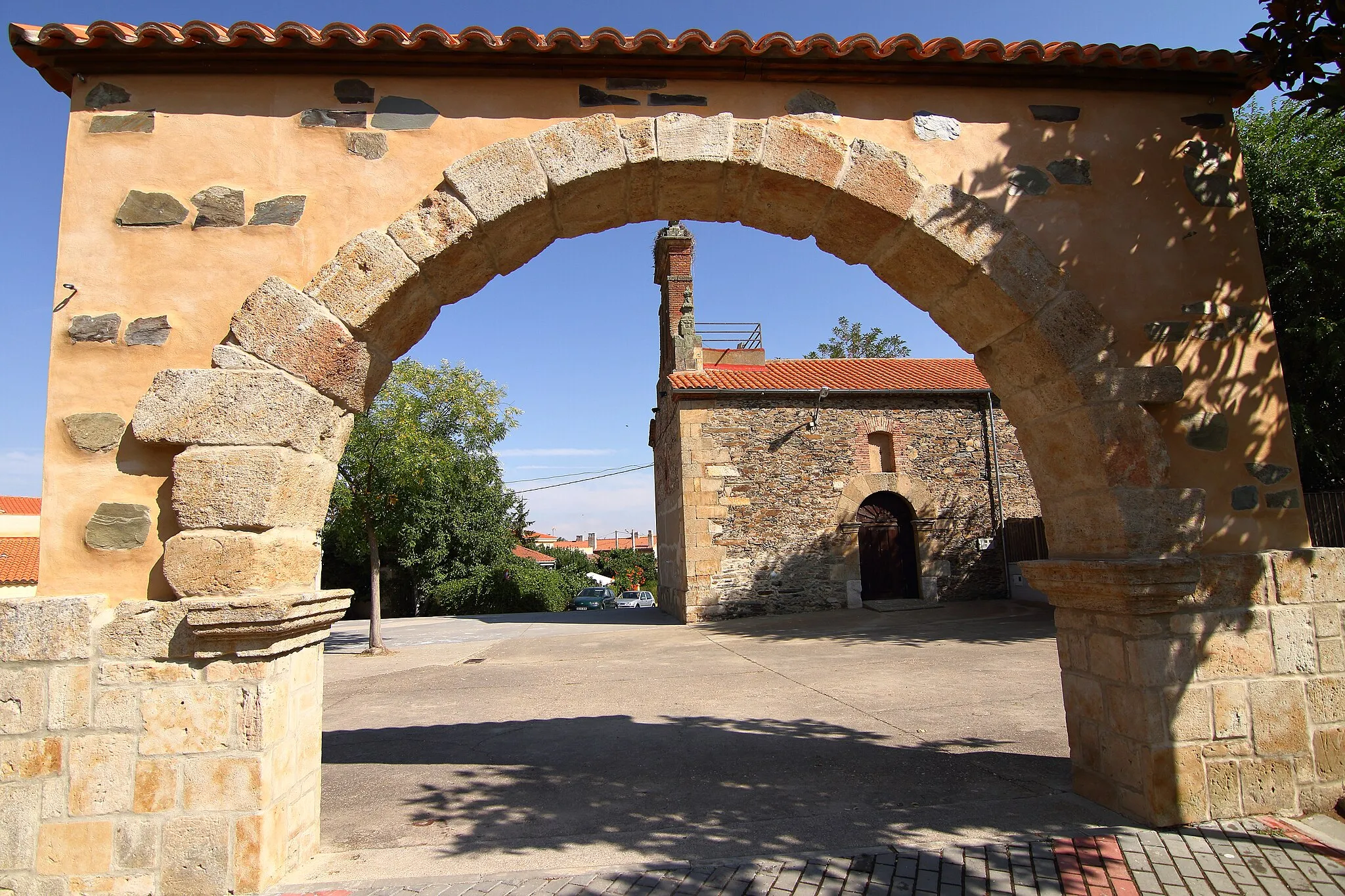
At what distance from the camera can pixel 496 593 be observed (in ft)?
71.8

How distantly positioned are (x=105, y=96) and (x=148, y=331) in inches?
47.2

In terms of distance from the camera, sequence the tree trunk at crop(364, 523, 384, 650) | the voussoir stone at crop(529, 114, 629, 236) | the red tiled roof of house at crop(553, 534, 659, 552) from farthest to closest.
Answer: the red tiled roof of house at crop(553, 534, 659, 552) < the tree trunk at crop(364, 523, 384, 650) < the voussoir stone at crop(529, 114, 629, 236)

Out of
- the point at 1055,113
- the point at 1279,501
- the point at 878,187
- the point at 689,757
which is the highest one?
the point at 1055,113

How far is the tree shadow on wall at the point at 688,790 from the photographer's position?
3500mm

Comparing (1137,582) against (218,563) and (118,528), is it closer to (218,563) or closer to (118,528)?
(218,563)

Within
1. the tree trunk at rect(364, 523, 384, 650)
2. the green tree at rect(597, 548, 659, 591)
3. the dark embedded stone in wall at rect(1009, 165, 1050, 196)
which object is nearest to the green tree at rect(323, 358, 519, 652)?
the tree trunk at rect(364, 523, 384, 650)

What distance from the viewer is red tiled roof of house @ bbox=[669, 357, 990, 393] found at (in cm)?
1409

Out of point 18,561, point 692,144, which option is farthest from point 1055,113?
point 18,561

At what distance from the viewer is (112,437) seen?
3225 mm

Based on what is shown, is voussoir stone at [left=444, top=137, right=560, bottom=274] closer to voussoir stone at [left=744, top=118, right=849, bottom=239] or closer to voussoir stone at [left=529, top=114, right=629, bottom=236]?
voussoir stone at [left=529, top=114, right=629, bottom=236]

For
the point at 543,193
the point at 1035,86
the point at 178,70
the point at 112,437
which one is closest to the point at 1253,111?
the point at 1035,86

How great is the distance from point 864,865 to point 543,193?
3.32 meters

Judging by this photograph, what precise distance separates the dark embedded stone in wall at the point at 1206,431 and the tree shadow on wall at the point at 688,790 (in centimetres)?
186

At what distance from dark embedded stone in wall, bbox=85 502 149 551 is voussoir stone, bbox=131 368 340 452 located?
0.33 metres
